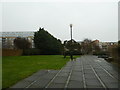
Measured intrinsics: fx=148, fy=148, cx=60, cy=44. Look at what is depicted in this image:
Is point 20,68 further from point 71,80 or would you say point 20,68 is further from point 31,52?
point 31,52

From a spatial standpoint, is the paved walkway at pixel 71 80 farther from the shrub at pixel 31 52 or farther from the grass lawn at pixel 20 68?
the shrub at pixel 31 52

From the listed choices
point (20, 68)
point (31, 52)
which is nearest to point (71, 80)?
point (20, 68)

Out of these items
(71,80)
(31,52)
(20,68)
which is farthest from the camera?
(31,52)

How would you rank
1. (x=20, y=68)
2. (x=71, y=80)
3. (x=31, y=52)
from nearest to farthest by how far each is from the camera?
1. (x=71, y=80)
2. (x=20, y=68)
3. (x=31, y=52)

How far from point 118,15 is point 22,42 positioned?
35.0 meters

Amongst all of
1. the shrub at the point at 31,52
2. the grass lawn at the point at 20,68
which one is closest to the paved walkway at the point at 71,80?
the grass lawn at the point at 20,68

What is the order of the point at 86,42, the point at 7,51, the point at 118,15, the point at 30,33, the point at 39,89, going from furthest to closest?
the point at 30,33 → the point at 86,42 → the point at 7,51 → the point at 118,15 → the point at 39,89

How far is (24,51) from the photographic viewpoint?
127 ft

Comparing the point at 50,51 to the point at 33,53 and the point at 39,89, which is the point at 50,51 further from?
the point at 39,89

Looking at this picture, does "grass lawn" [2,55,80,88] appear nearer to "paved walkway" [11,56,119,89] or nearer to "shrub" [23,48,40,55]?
"paved walkway" [11,56,119,89]

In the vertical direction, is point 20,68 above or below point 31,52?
below

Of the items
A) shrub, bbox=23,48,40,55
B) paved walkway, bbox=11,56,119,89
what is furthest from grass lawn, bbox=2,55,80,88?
shrub, bbox=23,48,40,55

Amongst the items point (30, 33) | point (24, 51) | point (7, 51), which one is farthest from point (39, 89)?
point (30, 33)

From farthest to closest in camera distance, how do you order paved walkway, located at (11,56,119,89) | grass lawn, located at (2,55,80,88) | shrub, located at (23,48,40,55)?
shrub, located at (23,48,40,55), grass lawn, located at (2,55,80,88), paved walkway, located at (11,56,119,89)
